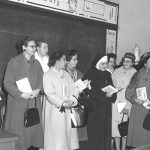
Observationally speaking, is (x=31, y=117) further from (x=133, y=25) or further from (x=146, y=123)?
(x=133, y=25)

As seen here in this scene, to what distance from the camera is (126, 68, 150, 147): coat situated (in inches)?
136

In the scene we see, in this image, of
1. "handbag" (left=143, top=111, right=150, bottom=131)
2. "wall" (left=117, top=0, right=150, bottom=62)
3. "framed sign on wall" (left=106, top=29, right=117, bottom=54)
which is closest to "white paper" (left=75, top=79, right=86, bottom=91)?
"handbag" (left=143, top=111, right=150, bottom=131)

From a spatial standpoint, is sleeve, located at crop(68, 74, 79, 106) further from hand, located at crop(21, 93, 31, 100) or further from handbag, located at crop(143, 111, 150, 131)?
handbag, located at crop(143, 111, 150, 131)

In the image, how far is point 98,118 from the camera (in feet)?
12.2

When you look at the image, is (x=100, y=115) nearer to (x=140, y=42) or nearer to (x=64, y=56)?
(x=64, y=56)

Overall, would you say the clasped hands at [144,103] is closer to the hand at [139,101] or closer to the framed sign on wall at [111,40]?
the hand at [139,101]

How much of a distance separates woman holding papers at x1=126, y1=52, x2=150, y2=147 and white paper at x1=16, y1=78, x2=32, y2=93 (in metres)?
1.31

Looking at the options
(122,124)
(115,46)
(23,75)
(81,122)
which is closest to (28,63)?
(23,75)

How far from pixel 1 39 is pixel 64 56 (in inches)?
33.3

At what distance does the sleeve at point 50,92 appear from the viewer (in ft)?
10.1

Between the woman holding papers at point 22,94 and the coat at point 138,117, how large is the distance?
45.1 inches

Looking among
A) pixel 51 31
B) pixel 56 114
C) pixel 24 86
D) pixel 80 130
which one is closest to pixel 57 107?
pixel 56 114

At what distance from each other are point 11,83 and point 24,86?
5.3 inches

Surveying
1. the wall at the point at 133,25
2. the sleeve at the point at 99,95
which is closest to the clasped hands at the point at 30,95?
the sleeve at the point at 99,95
